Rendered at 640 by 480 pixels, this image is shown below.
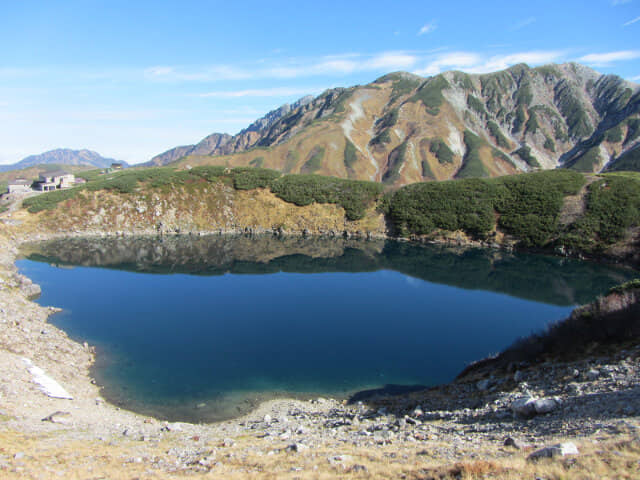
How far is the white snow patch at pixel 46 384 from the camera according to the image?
65.0ft

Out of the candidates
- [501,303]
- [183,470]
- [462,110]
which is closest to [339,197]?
[501,303]

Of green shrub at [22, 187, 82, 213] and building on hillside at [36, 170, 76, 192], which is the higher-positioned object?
building on hillside at [36, 170, 76, 192]

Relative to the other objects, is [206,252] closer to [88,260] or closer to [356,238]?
[88,260]

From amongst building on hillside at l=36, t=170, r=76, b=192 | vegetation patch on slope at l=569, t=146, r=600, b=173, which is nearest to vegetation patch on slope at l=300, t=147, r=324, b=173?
building on hillside at l=36, t=170, r=76, b=192

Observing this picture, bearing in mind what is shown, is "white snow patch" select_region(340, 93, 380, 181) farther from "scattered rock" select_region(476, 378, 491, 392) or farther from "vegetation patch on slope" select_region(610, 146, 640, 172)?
"scattered rock" select_region(476, 378, 491, 392)

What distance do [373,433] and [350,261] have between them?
45.5 metres

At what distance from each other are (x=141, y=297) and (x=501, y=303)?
39456 millimetres

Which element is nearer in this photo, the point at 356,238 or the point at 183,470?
the point at 183,470

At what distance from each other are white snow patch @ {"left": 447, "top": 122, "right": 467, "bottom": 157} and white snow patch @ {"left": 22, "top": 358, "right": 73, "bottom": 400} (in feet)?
561

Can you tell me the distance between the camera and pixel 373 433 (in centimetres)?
1511

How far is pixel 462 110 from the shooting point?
196875mm

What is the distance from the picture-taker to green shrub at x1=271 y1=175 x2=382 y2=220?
83438mm

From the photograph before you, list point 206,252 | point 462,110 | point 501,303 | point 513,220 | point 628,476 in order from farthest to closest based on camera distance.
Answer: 1. point 462,110
2. point 513,220
3. point 206,252
4. point 501,303
5. point 628,476

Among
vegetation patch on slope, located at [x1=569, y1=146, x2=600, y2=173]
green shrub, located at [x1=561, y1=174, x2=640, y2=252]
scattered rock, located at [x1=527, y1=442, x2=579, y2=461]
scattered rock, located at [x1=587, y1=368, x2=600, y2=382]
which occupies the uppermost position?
vegetation patch on slope, located at [x1=569, y1=146, x2=600, y2=173]
